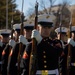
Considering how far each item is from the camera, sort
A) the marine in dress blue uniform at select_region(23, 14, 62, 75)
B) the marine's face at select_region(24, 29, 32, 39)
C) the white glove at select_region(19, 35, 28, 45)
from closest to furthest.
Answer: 1. the marine in dress blue uniform at select_region(23, 14, 62, 75)
2. the white glove at select_region(19, 35, 28, 45)
3. the marine's face at select_region(24, 29, 32, 39)

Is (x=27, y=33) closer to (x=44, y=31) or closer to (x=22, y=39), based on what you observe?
(x=22, y=39)

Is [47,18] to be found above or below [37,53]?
above

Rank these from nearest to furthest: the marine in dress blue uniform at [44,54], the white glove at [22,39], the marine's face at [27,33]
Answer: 1. the marine in dress blue uniform at [44,54]
2. the white glove at [22,39]
3. the marine's face at [27,33]

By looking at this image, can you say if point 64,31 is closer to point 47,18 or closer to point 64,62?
point 64,62

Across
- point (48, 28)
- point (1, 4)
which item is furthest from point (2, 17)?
point (48, 28)

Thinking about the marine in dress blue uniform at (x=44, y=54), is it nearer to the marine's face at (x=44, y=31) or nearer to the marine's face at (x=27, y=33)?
the marine's face at (x=44, y=31)

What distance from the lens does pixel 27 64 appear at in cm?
614

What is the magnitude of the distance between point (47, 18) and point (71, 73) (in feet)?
6.74

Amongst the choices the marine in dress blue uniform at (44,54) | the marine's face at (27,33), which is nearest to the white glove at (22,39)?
the marine's face at (27,33)

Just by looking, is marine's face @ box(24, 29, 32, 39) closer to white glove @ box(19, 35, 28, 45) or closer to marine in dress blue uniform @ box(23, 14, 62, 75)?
white glove @ box(19, 35, 28, 45)

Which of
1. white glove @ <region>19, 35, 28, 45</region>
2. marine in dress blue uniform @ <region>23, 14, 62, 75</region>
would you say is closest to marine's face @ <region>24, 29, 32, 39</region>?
white glove @ <region>19, 35, 28, 45</region>

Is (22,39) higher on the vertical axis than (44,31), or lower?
lower

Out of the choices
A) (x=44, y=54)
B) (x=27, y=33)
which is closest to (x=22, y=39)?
(x=27, y=33)

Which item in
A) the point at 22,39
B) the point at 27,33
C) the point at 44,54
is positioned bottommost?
the point at 44,54
